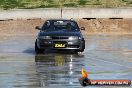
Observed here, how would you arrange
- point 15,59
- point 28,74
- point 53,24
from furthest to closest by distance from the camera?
point 53,24 → point 15,59 → point 28,74

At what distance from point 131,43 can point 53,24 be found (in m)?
7.07

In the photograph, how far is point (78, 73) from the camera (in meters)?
18.8

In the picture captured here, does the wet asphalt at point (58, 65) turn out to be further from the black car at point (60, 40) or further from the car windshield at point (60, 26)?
the car windshield at point (60, 26)

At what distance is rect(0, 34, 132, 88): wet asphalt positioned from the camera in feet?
54.8

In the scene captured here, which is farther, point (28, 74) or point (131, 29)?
point (131, 29)

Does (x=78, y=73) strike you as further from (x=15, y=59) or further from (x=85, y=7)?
→ (x=85, y=7)

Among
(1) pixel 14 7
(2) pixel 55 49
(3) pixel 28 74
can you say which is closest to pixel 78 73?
(3) pixel 28 74

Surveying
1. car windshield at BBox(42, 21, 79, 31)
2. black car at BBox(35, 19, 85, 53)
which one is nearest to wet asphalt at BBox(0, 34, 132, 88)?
black car at BBox(35, 19, 85, 53)

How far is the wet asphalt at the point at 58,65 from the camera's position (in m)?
16.7

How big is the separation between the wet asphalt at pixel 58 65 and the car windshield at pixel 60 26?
1.05 m

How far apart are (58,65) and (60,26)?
6.93 metres

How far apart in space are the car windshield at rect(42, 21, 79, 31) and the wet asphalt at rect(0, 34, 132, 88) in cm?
105

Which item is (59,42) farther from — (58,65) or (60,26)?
(58,65)

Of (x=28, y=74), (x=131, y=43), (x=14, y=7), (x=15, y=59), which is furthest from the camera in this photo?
(x=14, y=7)
